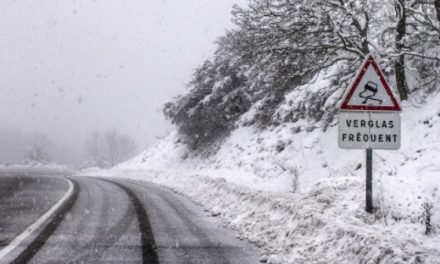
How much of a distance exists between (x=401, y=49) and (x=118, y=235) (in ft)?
30.8

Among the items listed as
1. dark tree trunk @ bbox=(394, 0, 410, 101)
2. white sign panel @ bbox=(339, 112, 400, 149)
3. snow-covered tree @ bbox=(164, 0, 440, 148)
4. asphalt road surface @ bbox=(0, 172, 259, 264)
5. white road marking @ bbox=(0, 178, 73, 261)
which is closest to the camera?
asphalt road surface @ bbox=(0, 172, 259, 264)

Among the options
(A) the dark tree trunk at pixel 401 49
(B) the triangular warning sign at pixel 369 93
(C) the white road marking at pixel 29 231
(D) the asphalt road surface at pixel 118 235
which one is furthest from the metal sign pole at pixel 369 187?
(A) the dark tree trunk at pixel 401 49

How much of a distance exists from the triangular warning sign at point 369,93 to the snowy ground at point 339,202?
5.17ft

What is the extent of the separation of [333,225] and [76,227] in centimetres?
436

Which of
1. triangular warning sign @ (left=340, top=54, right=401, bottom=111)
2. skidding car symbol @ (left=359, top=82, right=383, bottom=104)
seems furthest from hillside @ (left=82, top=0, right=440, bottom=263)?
skidding car symbol @ (left=359, top=82, right=383, bottom=104)

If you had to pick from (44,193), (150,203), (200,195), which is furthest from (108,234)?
(44,193)

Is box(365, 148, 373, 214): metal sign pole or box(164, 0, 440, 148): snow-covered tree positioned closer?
box(365, 148, 373, 214): metal sign pole

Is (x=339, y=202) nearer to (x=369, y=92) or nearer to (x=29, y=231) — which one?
(x=369, y=92)

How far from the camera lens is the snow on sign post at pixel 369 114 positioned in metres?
6.26

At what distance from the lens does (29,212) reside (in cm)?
895

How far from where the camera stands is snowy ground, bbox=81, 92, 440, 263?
4891mm

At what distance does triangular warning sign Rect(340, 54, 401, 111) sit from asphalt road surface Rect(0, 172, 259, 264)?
2.60 meters

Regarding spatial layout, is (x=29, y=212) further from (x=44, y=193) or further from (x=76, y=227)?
Answer: (x=44, y=193)

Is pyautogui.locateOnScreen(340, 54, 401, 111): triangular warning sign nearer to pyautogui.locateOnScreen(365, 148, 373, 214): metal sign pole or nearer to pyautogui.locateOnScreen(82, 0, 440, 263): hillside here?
pyautogui.locateOnScreen(365, 148, 373, 214): metal sign pole
